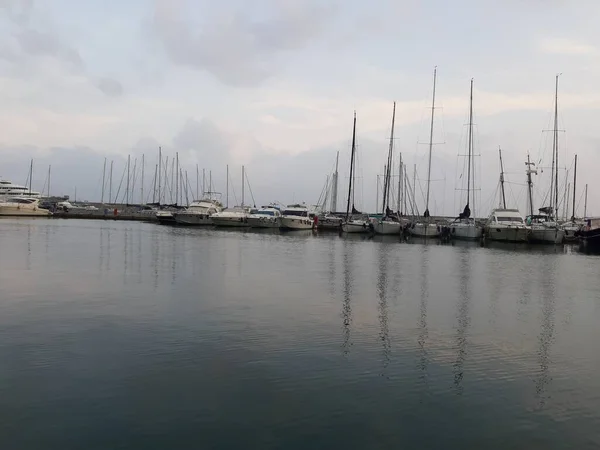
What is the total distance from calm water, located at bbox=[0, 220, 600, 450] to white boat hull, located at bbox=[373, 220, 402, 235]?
49122mm

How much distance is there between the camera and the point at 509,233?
69500 mm

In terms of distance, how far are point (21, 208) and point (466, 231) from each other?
278 ft

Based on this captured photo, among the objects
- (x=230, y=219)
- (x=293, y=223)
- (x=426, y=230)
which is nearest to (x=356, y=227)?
(x=293, y=223)

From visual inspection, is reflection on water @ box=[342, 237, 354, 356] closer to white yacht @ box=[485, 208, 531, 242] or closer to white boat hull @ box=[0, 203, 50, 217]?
white yacht @ box=[485, 208, 531, 242]

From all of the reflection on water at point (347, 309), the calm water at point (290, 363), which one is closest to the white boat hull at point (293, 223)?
the reflection on water at point (347, 309)

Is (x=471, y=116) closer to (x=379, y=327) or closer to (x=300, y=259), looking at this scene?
(x=300, y=259)

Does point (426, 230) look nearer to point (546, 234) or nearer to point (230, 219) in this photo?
point (546, 234)

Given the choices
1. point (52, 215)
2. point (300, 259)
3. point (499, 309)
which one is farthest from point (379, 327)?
point (52, 215)

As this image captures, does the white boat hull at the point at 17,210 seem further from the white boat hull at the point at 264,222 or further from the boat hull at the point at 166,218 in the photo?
the white boat hull at the point at 264,222

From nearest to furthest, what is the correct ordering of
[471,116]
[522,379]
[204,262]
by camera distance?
[522,379], [204,262], [471,116]

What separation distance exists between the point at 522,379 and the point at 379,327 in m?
5.86

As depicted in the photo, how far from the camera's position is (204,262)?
121 feet

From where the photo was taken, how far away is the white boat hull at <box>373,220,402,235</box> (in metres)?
78.9

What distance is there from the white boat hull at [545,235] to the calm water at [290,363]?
41479 millimetres
